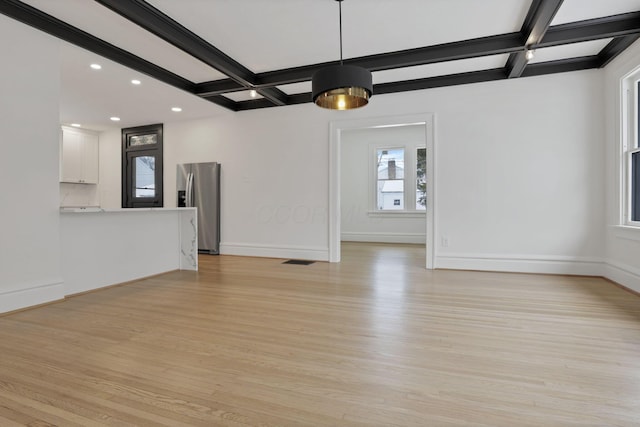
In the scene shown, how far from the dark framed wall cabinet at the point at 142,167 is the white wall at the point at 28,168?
3696mm

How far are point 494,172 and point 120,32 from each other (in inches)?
193

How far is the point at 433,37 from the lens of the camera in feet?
12.0

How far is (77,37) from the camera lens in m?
3.40

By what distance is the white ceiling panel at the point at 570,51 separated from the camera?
383cm

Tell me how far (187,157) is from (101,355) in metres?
5.14

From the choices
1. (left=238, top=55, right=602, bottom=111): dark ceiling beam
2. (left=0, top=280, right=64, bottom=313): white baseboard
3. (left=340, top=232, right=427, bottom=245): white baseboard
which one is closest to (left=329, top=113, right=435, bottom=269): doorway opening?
(left=340, top=232, right=427, bottom=245): white baseboard

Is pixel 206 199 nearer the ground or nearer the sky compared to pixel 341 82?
nearer the ground

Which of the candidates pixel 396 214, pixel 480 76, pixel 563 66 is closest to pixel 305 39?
pixel 480 76

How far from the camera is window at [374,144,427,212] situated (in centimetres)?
806

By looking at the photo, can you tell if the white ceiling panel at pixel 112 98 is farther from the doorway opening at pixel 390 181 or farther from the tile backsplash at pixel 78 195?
the doorway opening at pixel 390 181

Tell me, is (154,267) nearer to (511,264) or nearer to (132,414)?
(132,414)

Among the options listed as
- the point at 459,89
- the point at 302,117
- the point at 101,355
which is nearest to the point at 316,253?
the point at 302,117

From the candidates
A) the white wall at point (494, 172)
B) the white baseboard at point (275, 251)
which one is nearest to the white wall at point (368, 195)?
→ the white wall at point (494, 172)

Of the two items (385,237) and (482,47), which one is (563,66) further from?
(385,237)
